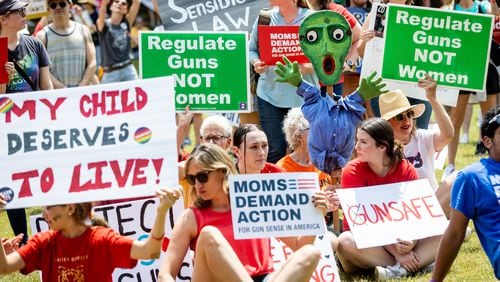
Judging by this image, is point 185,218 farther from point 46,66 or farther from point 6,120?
point 46,66

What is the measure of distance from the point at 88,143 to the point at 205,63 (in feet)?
9.11

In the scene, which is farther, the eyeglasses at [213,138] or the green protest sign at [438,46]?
the green protest sign at [438,46]

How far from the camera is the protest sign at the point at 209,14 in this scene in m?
9.35

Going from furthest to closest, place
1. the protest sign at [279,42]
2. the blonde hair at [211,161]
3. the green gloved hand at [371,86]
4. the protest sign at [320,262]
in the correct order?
1. the protest sign at [279,42]
2. the green gloved hand at [371,86]
3. the protest sign at [320,262]
4. the blonde hair at [211,161]

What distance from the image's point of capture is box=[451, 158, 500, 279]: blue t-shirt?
5.80 m

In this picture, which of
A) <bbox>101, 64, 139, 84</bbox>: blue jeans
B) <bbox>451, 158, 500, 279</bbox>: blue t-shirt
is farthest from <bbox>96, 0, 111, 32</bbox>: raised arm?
<bbox>451, 158, 500, 279</bbox>: blue t-shirt

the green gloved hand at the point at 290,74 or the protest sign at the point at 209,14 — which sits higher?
the protest sign at the point at 209,14

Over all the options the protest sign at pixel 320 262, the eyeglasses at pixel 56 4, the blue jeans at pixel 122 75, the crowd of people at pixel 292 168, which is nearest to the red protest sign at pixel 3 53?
the crowd of people at pixel 292 168

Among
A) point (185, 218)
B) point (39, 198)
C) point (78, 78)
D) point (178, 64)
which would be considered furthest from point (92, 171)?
point (78, 78)

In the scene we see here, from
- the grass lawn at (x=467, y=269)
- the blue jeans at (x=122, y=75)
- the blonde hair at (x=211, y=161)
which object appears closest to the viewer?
the blonde hair at (x=211, y=161)

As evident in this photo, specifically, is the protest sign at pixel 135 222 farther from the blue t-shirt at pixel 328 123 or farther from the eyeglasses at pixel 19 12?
the eyeglasses at pixel 19 12

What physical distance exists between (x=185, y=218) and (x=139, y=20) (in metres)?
22.7

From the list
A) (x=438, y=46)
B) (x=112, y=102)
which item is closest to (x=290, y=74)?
(x=438, y=46)

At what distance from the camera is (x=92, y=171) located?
5.88m
